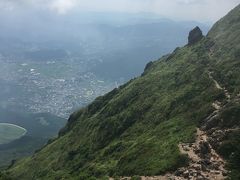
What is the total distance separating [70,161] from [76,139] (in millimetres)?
23795

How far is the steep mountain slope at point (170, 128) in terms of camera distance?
75.8 metres

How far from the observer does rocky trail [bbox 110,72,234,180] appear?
6744 cm

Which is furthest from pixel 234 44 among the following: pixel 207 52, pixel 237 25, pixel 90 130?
pixel 90 130

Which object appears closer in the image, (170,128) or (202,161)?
(202,161)

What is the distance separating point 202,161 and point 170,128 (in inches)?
1121

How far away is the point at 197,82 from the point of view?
12800 centimetres

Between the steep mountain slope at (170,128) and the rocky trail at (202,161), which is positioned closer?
the rocky trail at (202,161)

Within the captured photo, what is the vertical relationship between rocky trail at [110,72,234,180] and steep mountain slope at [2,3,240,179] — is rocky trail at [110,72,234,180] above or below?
below

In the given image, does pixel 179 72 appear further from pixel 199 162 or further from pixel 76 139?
pixel 199 162

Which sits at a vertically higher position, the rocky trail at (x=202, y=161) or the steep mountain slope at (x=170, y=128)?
the steep mountain slope at (x=170, y=128)

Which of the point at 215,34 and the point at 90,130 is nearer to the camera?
the point at 90,130

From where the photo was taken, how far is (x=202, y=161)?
71625mm

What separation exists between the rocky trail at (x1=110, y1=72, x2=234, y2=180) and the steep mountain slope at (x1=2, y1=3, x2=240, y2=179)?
0.53 feet

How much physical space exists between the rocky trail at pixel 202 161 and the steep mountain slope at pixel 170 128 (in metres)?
0.16
